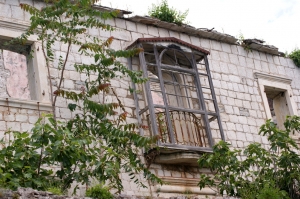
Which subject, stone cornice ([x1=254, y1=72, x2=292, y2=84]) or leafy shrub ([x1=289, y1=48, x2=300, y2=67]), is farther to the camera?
A: leafy shrub ([x1=289, y1=48, x2=300, y2=67])

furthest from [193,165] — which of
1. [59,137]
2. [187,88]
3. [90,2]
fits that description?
[59,137]

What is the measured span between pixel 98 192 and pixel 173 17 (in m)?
6.23

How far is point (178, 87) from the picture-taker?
541 inches

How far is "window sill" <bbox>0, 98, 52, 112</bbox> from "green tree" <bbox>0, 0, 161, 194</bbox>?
0.17 meters

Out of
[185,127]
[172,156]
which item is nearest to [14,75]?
[185,127]

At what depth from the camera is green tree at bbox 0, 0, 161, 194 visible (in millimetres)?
8883

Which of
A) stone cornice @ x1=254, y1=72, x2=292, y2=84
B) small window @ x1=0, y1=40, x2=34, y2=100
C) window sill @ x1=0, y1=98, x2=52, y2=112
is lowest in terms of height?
window sill @ x1=0, y1=98, x2=52, y2=112

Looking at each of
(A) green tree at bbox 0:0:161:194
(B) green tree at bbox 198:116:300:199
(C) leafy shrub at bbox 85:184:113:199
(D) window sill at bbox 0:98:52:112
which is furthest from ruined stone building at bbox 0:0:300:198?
(C) leafy shrub at bbox 85:184:113:199

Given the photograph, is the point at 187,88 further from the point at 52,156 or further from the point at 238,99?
the point at 52,156

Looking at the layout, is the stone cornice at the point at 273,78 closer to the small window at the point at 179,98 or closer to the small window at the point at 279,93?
the small window at the point at 279,93

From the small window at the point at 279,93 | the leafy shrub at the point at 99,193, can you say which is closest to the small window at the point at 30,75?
the leafy shrub at the point at 99,193

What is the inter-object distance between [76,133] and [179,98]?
341 centimetres

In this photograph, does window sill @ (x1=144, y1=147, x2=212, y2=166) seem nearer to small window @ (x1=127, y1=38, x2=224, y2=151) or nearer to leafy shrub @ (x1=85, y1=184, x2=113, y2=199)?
small window @ (x1=127, y1=38, x2=224, y2=151)

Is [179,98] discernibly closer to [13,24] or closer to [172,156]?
[172,156]
